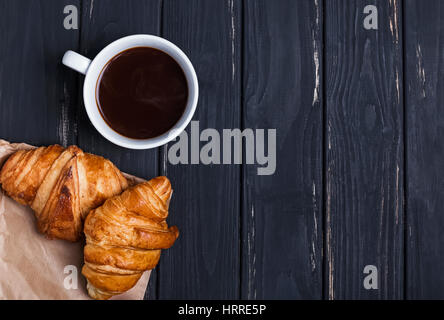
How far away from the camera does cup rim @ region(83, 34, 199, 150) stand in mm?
929

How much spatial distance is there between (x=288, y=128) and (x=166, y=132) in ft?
0.98

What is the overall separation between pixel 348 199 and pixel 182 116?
440mm

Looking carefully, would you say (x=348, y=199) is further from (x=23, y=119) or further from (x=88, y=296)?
(x=23, y=119)

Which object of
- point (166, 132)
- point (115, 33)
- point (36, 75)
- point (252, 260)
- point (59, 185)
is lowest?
point (252, 260)

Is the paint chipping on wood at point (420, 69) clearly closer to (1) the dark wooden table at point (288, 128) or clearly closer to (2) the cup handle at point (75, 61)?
(1) the dark wooden table at point (288, 128)

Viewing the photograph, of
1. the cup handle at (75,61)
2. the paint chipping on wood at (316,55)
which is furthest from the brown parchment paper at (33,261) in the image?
the paint chipping on wood at (316,55)

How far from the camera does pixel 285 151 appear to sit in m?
1.05

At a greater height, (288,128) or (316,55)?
(316,55)

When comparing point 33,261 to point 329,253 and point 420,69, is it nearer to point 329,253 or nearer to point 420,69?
point 329,253

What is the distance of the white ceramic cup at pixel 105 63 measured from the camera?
93 centimetres

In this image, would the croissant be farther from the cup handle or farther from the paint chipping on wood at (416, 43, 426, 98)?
the paint chipping on wood at (416, 43, 426, 98)

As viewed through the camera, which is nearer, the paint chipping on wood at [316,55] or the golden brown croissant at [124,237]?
the golden brown croissant at [124,237]
